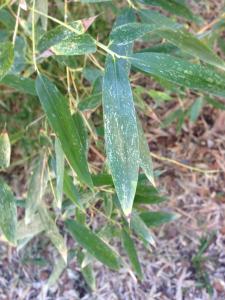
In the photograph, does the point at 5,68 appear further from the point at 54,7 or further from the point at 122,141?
the point at 54,7

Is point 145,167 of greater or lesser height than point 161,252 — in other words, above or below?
above

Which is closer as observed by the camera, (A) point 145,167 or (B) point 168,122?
(A) point 145,167

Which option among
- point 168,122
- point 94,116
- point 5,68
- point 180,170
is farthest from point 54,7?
point 5,68

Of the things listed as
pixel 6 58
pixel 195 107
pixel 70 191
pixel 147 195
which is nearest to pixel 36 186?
pixel 70 191

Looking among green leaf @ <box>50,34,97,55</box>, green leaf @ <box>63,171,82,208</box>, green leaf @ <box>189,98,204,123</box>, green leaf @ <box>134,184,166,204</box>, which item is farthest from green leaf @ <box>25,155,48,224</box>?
green leaf @ <box>189,98,204,123</box>

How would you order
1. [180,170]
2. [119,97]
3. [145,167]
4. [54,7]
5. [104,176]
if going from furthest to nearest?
[180,170] < [54,7] < [104,176] < [145,167] < [119,97]

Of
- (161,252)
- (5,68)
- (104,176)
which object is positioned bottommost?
(161,252)
